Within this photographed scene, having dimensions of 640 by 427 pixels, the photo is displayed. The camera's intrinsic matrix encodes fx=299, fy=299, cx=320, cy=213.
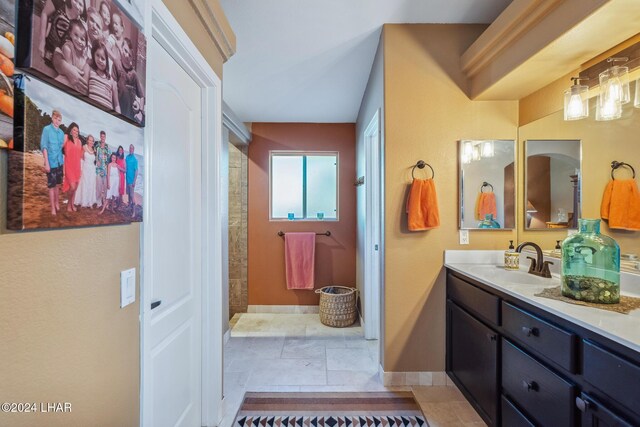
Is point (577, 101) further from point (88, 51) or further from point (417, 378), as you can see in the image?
point (88, 51)

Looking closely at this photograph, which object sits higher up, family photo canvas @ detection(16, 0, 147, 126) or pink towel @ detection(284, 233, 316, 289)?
family photo canvas @ detection(16, 0, 147, 126)

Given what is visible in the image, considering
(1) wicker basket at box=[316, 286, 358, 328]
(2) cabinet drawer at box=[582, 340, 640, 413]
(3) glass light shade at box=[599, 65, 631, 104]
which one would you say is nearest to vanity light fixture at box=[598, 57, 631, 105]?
(3) glass light shade at box=[599, 65, 631, 104]

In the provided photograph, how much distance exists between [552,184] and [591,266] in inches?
35.4

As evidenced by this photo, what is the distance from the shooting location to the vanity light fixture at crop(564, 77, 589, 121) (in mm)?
1713

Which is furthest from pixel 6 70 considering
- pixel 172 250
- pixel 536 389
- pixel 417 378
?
pixel 417 378

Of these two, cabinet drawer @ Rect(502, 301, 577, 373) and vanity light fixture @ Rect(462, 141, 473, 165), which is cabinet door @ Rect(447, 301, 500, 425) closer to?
cabinet drawer @ Rect(502, 301, 577, 373)

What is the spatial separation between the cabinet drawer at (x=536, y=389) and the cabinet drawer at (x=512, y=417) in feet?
0.12

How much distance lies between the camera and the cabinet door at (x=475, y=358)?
163 cm

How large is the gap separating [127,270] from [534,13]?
220 cm

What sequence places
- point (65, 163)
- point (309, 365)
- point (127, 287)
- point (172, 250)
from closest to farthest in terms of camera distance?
1. point (65, 163)
2. point (127, 287)
3. point (172, 250)
4. point (309, 365)

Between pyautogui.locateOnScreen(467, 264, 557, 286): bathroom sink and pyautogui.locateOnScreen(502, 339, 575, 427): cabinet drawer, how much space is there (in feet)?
1.14

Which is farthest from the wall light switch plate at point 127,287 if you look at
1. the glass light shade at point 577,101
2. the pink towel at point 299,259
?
the pink towel at point 299,259

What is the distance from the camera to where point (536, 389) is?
4.29ft

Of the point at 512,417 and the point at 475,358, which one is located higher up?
the point at 475,358
